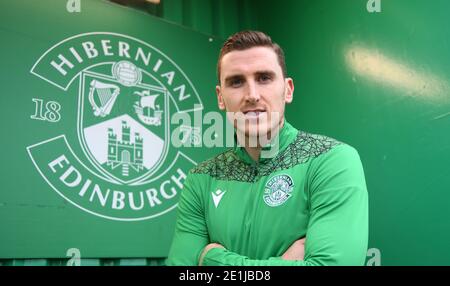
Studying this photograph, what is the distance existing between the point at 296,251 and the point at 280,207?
0.11 m

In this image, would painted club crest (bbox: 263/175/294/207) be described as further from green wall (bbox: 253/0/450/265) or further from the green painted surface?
the green painted surface

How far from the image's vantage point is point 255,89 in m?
1.19

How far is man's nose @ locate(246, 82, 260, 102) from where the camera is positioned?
3.87 feet

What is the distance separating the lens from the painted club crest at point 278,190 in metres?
1.11

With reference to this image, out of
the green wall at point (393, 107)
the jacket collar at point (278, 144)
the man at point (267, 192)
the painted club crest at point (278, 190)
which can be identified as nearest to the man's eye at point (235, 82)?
the man at point (267, 192)

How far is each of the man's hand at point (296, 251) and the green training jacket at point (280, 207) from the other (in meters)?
0.02

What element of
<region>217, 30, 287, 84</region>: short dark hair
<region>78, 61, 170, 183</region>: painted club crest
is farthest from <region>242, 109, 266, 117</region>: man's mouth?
<region>78, 61, 170, 183</region>: painted club crest

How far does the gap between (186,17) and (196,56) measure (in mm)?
225

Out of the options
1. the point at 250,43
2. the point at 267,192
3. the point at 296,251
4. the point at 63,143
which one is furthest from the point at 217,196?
the point at 63,143

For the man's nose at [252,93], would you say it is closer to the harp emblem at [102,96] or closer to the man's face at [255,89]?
the man's face at [255,89]
